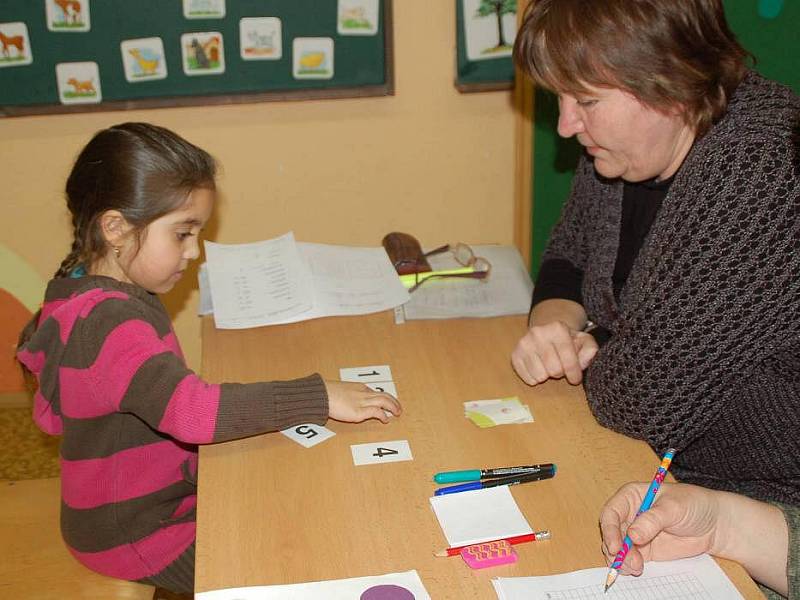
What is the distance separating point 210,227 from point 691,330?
5.08 feet

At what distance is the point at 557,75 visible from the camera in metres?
1.41

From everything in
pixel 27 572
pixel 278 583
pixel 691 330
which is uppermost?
pixel 691 330

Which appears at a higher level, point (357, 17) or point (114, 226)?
point (357, 17)

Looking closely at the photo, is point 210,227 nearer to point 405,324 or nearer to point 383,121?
point 383,121

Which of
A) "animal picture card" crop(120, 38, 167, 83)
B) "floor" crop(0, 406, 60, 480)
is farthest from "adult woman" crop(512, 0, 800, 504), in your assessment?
"floor" crop(0, 406, 60, 480)

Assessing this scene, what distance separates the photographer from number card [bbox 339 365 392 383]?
60.6 inches

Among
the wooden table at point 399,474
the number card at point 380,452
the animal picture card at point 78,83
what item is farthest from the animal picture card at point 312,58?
the number card at point 380,452

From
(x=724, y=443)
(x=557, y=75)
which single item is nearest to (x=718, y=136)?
(x=557, y=75)

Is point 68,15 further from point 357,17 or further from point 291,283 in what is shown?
point 291,283

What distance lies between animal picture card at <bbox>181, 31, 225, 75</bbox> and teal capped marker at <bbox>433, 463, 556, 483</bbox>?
1.43 meters

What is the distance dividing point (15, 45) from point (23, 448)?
47.4 inches

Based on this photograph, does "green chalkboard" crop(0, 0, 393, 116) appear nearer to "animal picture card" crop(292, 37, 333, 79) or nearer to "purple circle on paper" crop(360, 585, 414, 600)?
"animal picture card" crop(292, 37, 333, 79)

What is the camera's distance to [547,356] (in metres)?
1.49

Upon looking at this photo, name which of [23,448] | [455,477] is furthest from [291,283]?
[23,448]
